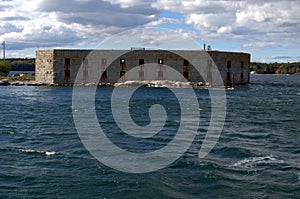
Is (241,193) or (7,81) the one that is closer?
(241,193)

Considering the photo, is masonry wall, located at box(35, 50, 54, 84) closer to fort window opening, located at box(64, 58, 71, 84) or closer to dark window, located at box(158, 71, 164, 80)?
fort window opening, located at box(64, 58, 71, 84)

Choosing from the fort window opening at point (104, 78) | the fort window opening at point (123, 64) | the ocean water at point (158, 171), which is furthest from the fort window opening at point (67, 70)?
the ocean water at point (158, 171)

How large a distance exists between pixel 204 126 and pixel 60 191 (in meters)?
12.6

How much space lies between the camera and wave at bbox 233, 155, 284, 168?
1447cm

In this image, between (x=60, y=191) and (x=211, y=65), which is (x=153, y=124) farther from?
(x=211, y=65)

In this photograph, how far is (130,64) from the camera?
61.2 meters

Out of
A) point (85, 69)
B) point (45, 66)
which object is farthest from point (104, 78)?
point (45, 66)

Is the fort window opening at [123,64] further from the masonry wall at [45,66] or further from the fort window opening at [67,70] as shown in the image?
the masonry wall at [45,66]

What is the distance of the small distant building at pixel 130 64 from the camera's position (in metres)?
60.9

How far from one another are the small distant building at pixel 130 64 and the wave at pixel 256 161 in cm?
4571

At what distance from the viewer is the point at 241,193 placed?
1163 cm

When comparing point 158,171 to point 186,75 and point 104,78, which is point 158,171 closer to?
point 186,75

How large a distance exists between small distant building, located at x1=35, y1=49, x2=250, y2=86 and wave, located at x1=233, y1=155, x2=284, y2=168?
45.7 metres

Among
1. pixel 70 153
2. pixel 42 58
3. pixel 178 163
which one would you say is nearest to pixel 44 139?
pixel 70 153
